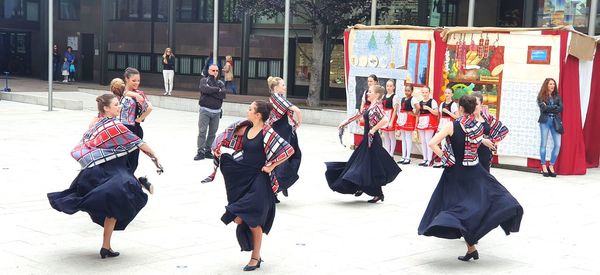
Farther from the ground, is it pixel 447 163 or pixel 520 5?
pixel 520 5

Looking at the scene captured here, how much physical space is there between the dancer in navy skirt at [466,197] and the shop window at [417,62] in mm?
7610

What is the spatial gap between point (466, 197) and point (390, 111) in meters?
7.19

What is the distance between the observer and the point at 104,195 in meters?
7.27

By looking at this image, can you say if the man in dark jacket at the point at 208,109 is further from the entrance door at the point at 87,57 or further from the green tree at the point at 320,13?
the entrance door at the point at 87,57

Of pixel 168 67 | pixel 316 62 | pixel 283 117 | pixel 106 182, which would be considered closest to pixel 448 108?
pixel 283 117

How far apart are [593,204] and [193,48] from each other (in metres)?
23.7

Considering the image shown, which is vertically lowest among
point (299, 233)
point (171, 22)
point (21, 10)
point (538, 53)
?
point (299, 233)

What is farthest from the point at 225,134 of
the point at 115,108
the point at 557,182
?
the point at 557,182

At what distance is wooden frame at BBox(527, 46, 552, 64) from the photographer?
14117mm

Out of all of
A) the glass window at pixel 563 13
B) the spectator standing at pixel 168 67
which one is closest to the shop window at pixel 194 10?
the spectator standing at pixel 168 67

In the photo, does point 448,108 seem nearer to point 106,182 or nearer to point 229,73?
point 106,182

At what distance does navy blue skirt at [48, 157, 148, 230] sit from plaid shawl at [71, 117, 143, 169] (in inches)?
3.2

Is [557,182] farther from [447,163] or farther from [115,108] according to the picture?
[115,108]

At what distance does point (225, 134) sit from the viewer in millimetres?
7594
